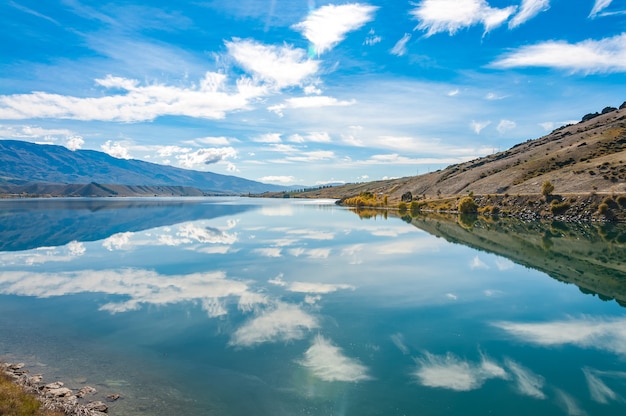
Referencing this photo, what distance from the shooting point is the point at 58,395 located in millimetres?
17766

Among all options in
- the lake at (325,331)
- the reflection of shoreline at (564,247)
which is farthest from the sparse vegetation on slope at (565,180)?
the lake at (325,331)

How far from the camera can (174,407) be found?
17438 mm

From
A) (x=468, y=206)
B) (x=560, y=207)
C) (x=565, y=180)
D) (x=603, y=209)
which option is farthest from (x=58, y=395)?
(x=565, y=180)

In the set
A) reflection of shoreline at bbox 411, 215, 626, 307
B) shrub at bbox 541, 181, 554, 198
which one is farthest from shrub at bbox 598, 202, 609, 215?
shrub at bbox 541, 181, 554, 198

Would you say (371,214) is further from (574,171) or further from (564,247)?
(564,247)

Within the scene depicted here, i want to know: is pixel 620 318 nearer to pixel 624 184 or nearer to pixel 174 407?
pixel 174 407

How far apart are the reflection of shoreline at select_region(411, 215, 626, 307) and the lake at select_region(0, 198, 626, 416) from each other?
610 millimetres

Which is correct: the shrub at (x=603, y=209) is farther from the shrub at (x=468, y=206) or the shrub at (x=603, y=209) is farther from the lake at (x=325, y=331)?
the lake at (x=325, y=331)

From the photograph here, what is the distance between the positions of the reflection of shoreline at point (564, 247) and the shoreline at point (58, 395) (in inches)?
1632

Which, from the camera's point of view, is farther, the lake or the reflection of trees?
the reflection of trees

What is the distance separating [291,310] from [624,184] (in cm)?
12285

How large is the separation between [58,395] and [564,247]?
74.8 metres

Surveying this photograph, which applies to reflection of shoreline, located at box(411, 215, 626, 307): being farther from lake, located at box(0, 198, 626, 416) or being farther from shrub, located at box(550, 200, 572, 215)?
shrub, located at box(550, 200, 572, 215)

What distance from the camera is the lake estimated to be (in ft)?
60.8
